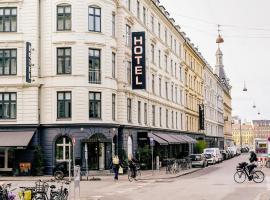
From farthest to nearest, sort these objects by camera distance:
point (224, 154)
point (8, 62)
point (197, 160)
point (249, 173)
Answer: point (224, 154) < point (197, 160) < point (8, 62) < point (249, 173)

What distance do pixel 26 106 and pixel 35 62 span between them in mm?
3448

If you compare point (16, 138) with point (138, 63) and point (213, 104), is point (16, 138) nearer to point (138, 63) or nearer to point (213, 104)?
point (138, 63)

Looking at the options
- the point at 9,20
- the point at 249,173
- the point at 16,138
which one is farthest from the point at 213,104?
the point at 249,173

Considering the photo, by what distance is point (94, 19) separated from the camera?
140 ft

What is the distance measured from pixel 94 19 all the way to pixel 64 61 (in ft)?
13.7

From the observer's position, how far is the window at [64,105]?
41062mm

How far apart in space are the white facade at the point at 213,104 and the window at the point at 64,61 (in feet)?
188

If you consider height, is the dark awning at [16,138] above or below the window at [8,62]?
below

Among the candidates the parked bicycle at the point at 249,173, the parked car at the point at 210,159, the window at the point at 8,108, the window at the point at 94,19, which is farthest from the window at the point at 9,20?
the parked car at the point at 210,159

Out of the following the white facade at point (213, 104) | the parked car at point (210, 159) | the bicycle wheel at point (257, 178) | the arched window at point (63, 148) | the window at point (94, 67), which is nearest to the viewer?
the bicycle wheel at point (257, 178)

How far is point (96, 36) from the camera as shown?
4222cm

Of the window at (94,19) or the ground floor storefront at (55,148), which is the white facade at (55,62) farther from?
the ground floor storefront at (55,148)

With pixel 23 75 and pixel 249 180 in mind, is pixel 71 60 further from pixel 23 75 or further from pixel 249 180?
pixel 249 180

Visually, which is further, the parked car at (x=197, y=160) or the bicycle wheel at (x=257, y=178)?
the parked car at (x=197, y=160)
